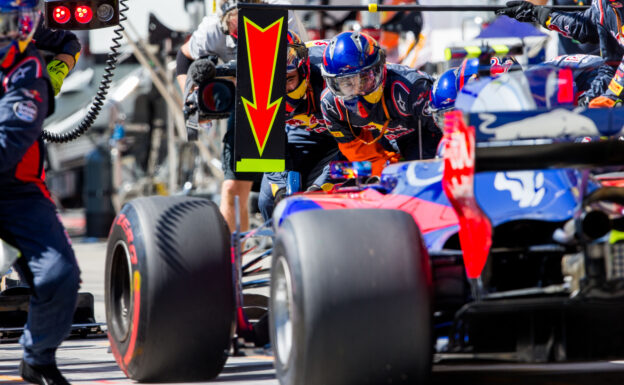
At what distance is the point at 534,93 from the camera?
3.87 metres

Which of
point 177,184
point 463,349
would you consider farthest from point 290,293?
point 177,184

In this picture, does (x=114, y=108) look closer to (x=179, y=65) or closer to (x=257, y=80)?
(x=179, y=65)

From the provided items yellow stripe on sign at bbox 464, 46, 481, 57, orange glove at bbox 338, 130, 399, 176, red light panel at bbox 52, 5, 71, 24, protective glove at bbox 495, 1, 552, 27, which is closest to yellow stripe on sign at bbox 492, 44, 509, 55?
yellow stripe on sign at bbox 464, 46, 481, 57

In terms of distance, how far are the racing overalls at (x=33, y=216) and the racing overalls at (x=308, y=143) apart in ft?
7.18

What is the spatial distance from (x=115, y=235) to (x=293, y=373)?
4.44 ft

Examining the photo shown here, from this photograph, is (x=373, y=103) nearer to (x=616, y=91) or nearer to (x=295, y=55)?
(x=295, y=55)

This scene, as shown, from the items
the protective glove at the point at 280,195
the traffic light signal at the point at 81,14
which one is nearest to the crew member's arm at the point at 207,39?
the traffic light signal at the point at 81,14

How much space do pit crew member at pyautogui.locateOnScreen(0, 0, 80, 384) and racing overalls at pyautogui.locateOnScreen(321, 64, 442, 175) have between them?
2210 millimetres

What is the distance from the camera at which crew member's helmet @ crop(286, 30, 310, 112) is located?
21.2 ft

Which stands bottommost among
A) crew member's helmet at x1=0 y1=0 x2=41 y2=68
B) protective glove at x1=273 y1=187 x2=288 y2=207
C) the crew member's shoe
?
the crew member's shoe

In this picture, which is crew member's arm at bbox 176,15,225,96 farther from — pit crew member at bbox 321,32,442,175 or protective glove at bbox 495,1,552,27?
protective glove at bbox 495,1,552,27

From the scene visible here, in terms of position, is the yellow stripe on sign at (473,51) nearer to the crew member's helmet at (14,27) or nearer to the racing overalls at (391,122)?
the racing overalls at (391,122)

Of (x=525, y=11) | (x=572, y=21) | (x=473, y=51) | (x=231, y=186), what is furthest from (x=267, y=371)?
(x=473, y=51)

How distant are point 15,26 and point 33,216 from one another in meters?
0.70
